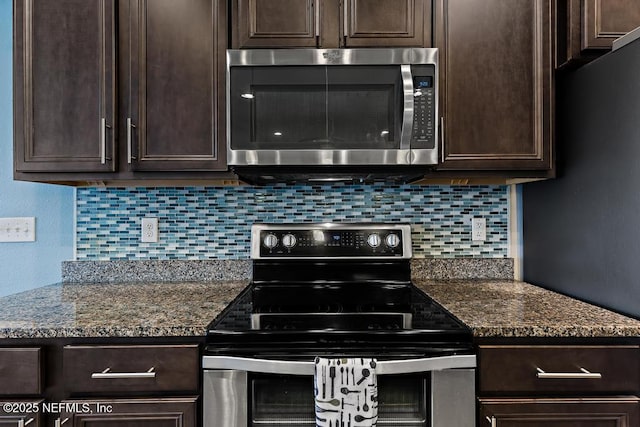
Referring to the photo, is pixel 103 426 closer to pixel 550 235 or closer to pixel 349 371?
pixel 349 371

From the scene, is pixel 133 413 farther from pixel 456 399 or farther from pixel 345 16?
pixel 345 16

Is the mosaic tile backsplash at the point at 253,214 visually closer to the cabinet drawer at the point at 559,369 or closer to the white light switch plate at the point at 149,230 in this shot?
the white light switch plate at the point at 149,230

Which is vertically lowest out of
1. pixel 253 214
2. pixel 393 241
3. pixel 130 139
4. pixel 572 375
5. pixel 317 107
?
pixel 572 375

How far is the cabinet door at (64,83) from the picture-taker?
152 centimetres

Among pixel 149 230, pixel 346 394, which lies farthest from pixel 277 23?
pixel 346 394

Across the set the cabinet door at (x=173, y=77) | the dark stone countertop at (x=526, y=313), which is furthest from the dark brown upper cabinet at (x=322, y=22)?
the dark stone countertop at (x=526, y=313)

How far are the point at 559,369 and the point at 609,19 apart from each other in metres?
1.18

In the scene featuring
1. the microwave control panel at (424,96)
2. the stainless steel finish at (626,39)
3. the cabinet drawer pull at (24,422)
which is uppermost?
the stainless steel finish at (626,39)

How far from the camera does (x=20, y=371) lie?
3.79ft

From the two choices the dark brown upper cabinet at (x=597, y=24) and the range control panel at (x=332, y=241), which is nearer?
the dark brown upper cabinet at (x=597, y=24)

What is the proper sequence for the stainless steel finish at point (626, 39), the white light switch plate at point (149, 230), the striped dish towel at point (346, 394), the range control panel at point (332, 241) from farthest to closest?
the white light switch plate at point (149, 230)
the range control panel at point (332, 241)
the stainless steel finish at point (626, 39)
the striped dish towel at point (346, 394)

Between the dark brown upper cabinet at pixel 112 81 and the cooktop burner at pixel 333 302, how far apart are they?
534mm

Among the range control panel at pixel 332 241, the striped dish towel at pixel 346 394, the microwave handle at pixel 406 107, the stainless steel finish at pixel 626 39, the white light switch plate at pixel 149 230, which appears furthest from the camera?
the white light switch plate at pixel 149 230

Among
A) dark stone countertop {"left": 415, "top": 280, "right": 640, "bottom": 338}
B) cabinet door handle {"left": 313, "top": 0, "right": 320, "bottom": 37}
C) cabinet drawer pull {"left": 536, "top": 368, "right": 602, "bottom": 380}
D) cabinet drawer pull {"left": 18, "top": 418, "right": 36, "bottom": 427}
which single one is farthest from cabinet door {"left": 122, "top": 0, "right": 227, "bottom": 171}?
cabinet drawer pull {"left": 536, "top": 368, "right": 602, "bottom": 380}
